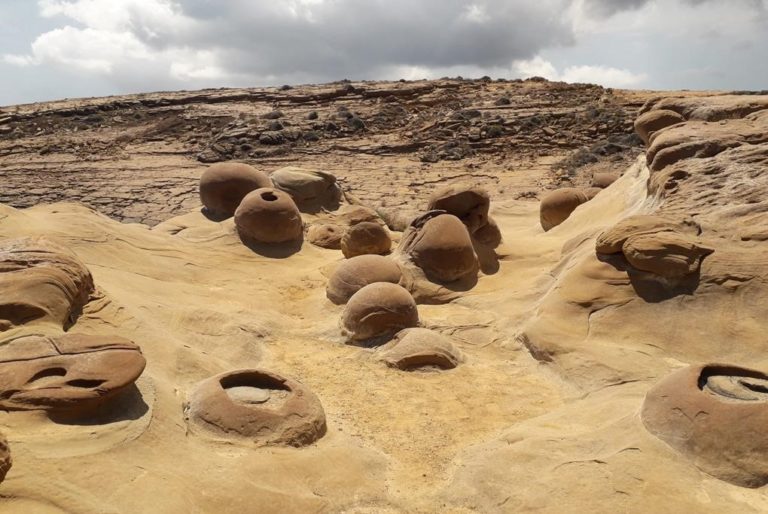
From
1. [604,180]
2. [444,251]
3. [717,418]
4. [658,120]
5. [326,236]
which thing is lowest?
[326,236]

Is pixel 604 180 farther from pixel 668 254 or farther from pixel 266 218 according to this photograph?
pixel 668 254

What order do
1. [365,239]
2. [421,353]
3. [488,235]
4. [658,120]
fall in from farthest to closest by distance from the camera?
[365,239], [488,235], [658,120], [421,353]

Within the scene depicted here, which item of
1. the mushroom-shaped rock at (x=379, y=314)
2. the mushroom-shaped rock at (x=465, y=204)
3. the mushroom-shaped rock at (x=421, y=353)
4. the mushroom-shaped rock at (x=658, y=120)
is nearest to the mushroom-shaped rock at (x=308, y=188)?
the mushroom-shaped rock at (x=465, y=204)

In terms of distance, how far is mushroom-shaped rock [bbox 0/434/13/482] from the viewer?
3246 mm

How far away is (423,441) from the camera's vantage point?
5105 mm

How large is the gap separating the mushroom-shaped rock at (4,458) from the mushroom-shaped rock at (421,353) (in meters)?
3.78

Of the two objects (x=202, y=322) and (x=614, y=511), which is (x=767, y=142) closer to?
(x=614, y=511)

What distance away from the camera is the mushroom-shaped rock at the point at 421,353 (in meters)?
6.50

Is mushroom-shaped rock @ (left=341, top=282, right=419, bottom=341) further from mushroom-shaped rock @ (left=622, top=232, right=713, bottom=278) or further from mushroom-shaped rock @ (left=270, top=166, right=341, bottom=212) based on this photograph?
mushroom-shaped rock @ (left=270, top=166, right=341, bottom=212)

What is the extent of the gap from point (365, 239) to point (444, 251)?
5.99 feet

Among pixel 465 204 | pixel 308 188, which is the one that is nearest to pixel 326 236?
pixel 308 188

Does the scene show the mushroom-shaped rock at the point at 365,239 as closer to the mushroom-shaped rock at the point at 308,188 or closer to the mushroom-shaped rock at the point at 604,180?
the mushroom-shaped rock at the point at 308,188

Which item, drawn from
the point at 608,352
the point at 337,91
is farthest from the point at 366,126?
the point at 608,352

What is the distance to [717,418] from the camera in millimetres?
4098
